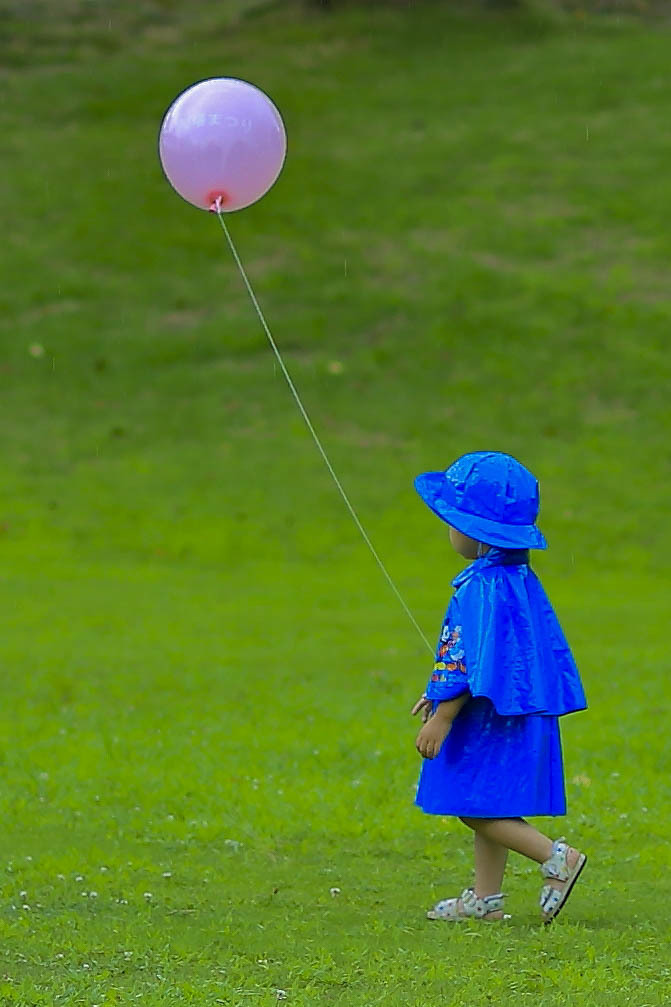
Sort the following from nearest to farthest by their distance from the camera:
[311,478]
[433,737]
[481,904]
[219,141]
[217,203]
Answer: [433,737] → [481,904] → [219,141] → [217,203] → [311,478]

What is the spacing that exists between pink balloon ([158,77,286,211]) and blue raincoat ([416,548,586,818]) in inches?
101

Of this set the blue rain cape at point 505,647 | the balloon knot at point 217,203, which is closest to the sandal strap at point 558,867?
the blue rain cape at point 505,647

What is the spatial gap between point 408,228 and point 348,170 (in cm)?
181

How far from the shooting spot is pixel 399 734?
312 inches

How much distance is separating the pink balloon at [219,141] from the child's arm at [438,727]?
290 centimetres

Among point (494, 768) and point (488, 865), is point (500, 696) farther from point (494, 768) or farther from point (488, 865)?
point (488, 865)

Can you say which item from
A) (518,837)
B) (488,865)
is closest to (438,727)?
(518,837)

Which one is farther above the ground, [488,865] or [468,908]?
[488,865]

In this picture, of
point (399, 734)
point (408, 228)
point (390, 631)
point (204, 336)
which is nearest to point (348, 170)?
point (408, 228)

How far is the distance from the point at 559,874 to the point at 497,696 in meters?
0.60

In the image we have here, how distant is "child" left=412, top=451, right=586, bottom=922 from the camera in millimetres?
4570

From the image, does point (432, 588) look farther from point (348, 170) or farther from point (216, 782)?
point (348, 170)

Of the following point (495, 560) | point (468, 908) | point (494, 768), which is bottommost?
point (468, 908)

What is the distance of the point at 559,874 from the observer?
4.60 meters
